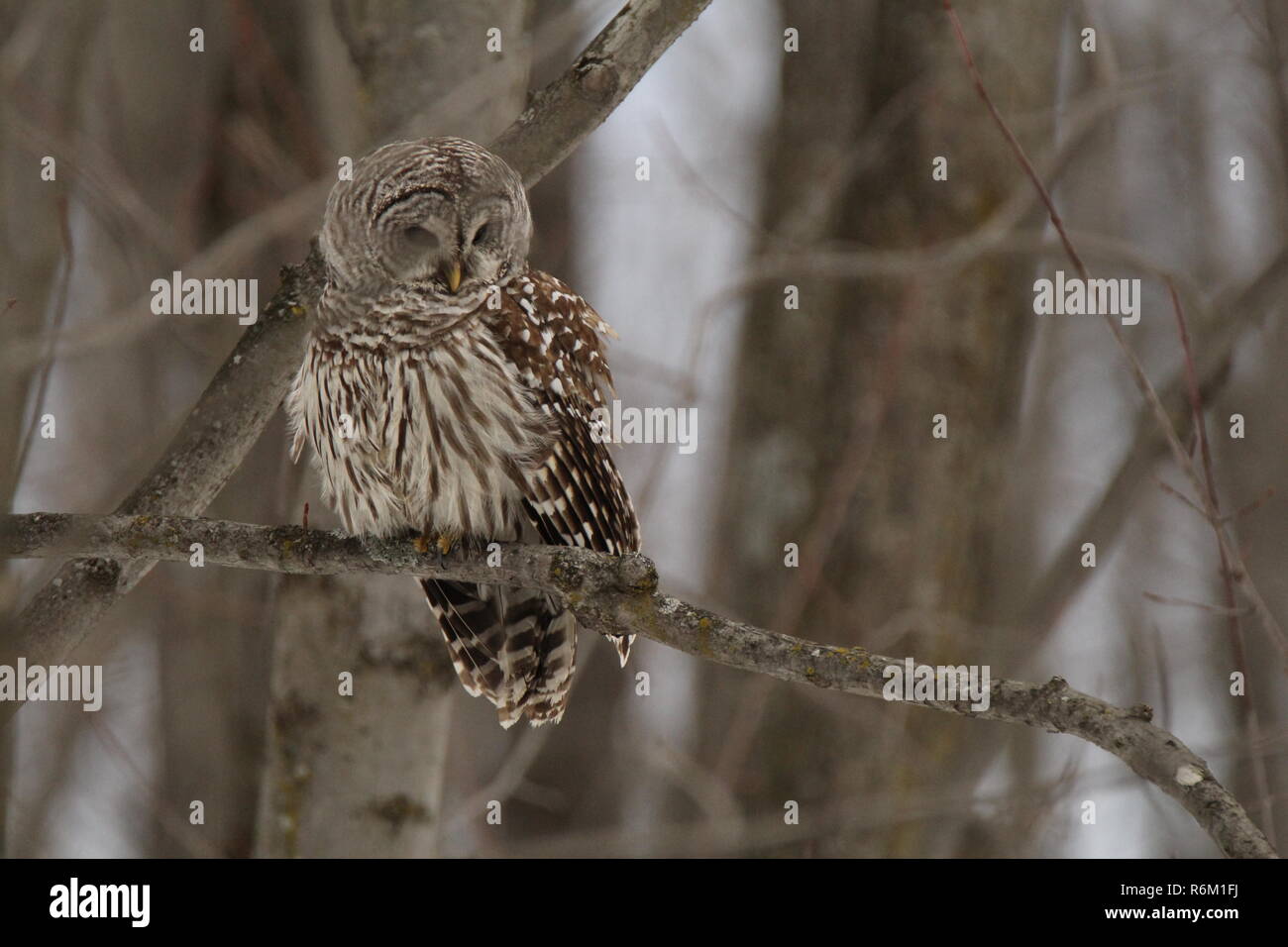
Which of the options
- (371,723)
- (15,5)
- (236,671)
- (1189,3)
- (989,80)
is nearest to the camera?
(15,5)

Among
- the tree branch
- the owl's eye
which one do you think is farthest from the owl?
the tree branch

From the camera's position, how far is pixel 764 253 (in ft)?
23.9

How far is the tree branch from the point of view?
157 inches

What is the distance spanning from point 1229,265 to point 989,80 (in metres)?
4.28

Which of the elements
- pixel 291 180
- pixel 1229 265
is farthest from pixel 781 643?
pixel 1229 265

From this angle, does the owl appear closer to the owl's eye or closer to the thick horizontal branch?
the owl's eye

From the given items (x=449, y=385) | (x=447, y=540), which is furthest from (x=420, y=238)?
(x=447, y=540)

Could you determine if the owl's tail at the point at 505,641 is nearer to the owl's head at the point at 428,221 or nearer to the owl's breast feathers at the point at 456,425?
the owl's breast feathers at the point at 456,425

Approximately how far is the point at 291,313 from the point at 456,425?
67cm

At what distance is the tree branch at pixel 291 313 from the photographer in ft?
13.1

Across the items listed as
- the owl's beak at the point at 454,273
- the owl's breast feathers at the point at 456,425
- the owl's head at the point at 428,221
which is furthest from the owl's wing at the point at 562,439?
the owl's beak at the point at 454,273

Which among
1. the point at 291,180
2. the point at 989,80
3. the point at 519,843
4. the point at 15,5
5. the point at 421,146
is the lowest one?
the point at 519,843

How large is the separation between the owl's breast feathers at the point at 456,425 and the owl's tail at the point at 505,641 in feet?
1.16
